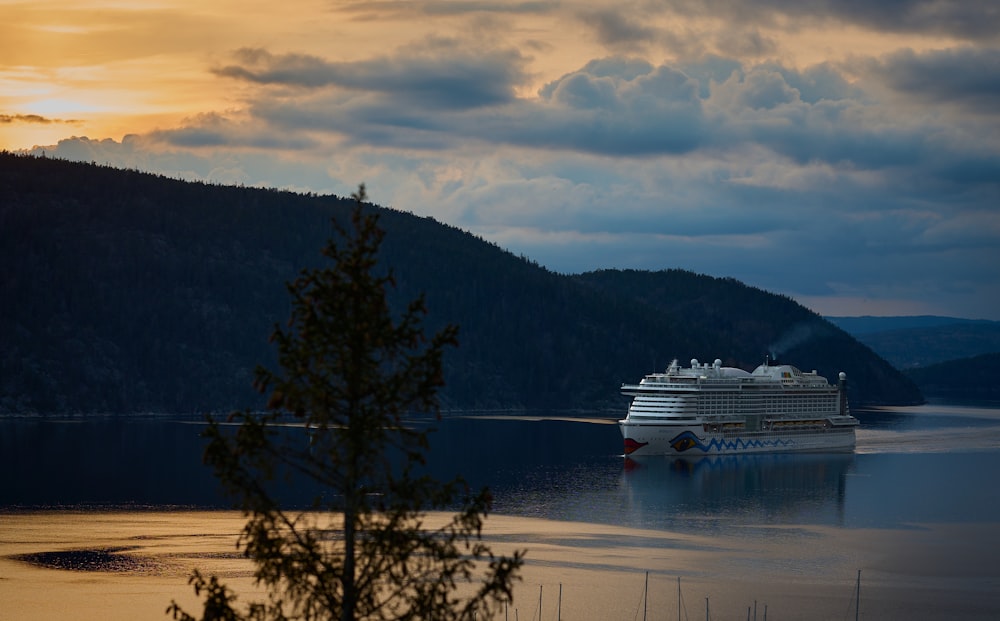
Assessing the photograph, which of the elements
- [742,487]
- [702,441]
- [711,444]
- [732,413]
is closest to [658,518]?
[742,487]

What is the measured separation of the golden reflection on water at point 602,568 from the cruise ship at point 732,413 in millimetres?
52095

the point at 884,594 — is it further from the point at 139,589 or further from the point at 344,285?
the point at 344,285

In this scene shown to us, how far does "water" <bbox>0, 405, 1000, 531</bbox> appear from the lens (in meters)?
91.6

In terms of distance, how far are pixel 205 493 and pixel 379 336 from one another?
246ft

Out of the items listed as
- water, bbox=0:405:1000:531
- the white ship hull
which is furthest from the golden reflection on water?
the white ship hull

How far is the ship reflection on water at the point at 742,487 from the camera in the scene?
9288cm

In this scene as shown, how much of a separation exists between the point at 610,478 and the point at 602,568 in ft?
162

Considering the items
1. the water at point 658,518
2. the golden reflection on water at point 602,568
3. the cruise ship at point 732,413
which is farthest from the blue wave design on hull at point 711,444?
the golden reflection on water at point 602,568

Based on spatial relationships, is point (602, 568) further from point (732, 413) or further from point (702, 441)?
point (732, 413)

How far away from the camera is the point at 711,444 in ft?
461

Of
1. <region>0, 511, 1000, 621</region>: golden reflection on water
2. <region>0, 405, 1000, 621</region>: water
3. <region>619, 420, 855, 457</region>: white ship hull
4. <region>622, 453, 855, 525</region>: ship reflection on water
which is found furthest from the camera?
<region>619, 420, 855, 457</region>: white ship hull

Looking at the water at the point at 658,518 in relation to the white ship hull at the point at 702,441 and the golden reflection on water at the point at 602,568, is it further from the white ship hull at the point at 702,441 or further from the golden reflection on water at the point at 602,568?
the white ship hull at the point at 702,441

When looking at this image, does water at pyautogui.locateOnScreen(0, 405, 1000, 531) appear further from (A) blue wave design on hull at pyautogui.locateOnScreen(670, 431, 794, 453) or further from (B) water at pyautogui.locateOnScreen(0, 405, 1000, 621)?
(A) blue wave design on hull at pyautogui.locateOnScreen(670, 431, 794, 453)

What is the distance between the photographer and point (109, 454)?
412 ft
